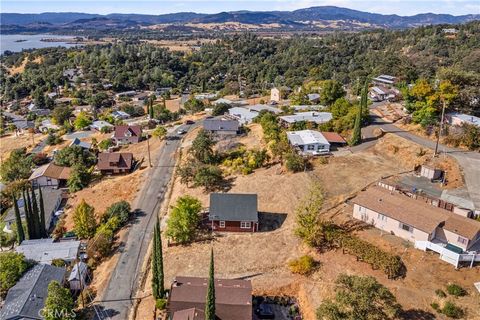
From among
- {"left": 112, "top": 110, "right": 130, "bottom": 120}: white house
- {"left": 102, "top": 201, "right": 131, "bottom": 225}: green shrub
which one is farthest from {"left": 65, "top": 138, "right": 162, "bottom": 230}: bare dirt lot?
{"left": 112, "top": 110, "right": 130, "bottom": 120}: white house

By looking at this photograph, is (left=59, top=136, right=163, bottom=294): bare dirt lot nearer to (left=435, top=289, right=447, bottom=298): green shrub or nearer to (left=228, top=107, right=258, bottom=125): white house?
(left=228, top=107, right=258, bottom=125): white house

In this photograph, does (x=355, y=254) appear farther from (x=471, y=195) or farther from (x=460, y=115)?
(x=460, y=115)

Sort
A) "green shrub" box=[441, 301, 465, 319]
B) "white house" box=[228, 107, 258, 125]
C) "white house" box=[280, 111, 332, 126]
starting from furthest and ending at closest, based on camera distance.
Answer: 1. "white house" box=[228, 107, 258, 125]
2. "white house" box=[280, 111, 332, 126]
3. "green shrub" box=[441, 301, 465, 319]

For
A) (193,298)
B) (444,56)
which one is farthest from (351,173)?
(444,56)

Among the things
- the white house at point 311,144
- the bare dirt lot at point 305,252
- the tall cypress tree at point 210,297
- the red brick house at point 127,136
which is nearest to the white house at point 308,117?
the white house at point 311,144

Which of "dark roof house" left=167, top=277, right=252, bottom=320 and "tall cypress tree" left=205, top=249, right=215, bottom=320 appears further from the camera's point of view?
"dark roof house" left=167, top=277, right=252, bottom=320

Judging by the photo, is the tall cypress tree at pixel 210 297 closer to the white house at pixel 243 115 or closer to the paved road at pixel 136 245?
the paved road at pixel 136 245
